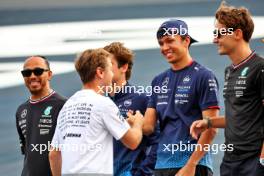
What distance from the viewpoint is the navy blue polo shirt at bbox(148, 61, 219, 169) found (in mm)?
4363

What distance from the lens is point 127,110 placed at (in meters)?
4.99

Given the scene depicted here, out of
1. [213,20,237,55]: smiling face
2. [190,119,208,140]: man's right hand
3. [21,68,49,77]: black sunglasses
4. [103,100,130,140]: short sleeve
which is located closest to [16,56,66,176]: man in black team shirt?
[21,68,49,77]: black sunglasses

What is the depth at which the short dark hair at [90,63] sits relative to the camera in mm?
4074

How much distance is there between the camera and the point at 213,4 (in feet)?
32.1

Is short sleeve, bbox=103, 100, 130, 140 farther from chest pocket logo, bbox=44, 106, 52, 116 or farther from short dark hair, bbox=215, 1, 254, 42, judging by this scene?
chest pocket logo, bbox=44, 106, 52, 116

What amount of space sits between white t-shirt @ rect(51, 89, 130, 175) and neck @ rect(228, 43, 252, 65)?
747mm

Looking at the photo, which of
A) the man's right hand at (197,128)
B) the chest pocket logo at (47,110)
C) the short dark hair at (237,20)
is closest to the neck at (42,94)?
the chest pocket logo at (47,110)

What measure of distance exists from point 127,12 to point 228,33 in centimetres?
591

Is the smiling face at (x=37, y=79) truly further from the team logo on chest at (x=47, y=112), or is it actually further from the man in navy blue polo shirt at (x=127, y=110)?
the man in navy blue polo shirt at (x=127, y=110)

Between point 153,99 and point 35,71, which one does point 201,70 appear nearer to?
point 153,99

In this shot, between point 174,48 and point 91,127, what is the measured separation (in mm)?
872

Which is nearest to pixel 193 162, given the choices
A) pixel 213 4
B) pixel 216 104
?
pixel 216 104

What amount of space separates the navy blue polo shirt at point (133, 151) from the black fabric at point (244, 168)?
0.93m

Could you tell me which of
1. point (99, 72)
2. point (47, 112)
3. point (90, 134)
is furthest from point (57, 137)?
point (47, 112)
